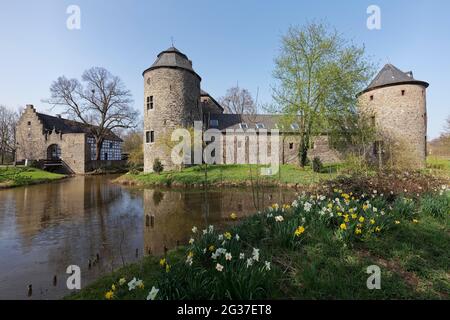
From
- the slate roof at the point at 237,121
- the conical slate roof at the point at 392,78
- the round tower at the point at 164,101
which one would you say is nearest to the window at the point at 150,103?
the round tower at the point at 164,101

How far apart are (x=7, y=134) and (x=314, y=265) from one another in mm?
50156

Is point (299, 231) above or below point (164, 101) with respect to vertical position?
below

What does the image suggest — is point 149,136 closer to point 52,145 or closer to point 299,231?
point 52,145

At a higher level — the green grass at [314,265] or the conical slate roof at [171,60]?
the conical slate roof at [171,60]

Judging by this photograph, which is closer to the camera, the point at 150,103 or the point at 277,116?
the point at 277,116

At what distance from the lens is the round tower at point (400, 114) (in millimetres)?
19688

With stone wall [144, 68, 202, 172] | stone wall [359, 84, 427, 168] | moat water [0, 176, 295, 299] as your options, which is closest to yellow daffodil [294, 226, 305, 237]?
moat water [0, 176, 295, 299]

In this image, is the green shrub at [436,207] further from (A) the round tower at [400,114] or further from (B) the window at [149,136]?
(B) the window at [149,136]

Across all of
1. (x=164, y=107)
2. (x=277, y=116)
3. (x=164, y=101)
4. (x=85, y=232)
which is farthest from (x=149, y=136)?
(x=85, y=232)

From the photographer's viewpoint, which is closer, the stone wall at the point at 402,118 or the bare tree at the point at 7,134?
the stone wall at the point at 402,118

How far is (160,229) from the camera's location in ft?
21.2

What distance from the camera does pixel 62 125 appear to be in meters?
33.0

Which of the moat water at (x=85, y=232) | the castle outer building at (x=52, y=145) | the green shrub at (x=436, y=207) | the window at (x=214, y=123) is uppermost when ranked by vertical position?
Result: the window at (x=214, y=123)

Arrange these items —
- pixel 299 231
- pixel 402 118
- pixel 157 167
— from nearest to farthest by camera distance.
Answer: pixel 299 231
pixel 157 167
pixel 402 118
